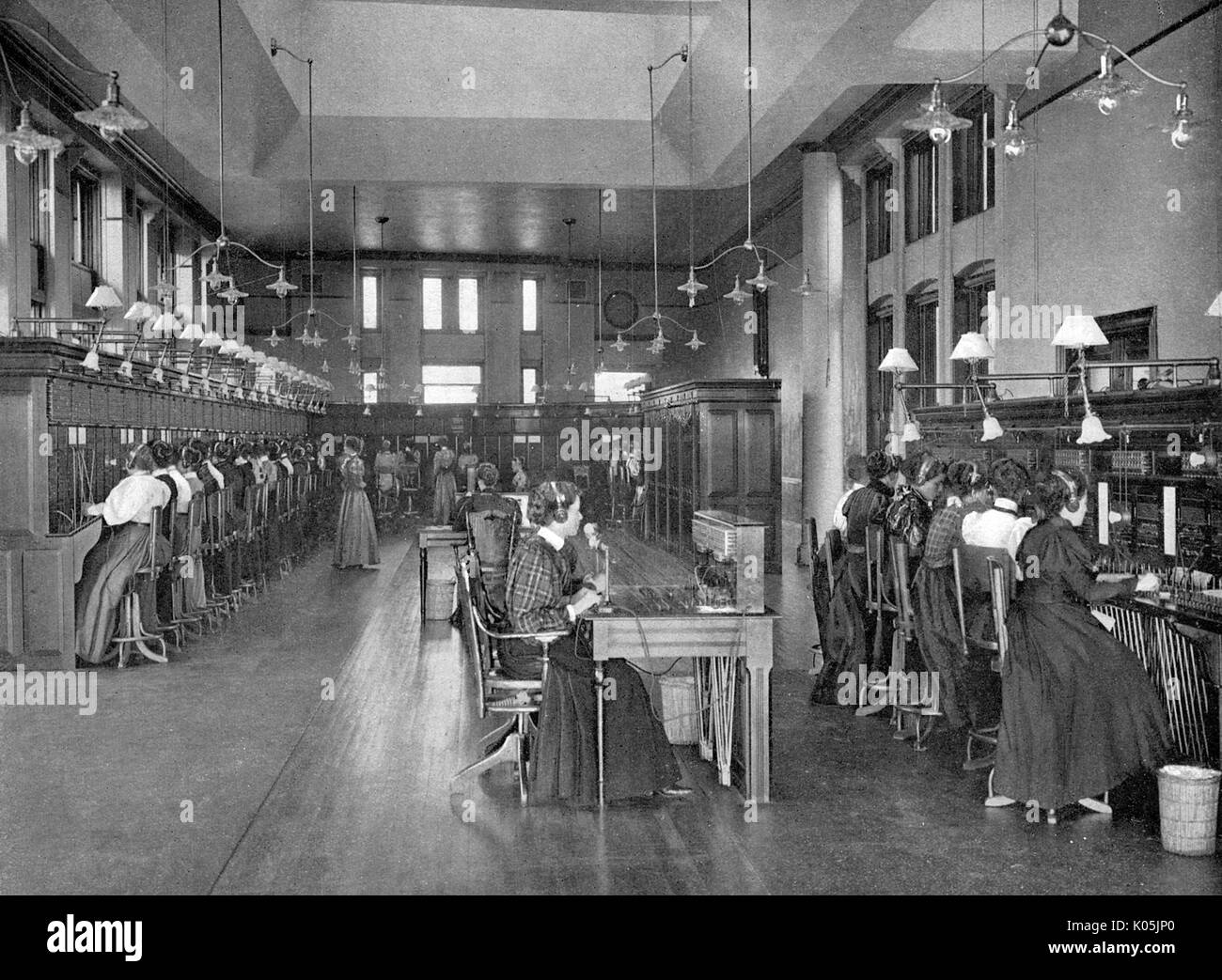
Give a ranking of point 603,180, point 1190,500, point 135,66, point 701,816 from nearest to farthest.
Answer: point 701,816 < point 1190,500 < point 135,66 < point 603,180

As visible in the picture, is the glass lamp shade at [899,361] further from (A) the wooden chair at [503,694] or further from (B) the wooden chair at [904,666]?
(A) the wooden chair at [503,694]

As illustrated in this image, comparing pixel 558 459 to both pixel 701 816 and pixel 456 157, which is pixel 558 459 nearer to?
pixel 456 157

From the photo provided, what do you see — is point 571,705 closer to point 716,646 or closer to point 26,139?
point 716,646

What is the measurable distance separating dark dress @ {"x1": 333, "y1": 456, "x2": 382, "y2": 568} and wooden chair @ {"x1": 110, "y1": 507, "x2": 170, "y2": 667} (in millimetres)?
4843

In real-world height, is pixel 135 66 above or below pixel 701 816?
above

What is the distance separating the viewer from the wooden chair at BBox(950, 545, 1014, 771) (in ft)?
15.2

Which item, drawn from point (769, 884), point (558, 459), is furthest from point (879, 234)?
point (769, 884)

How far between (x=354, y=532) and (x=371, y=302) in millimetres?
10615

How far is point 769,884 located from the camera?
11.7 feet

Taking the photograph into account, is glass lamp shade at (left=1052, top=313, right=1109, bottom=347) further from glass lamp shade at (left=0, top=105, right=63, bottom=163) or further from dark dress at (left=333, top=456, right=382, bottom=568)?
dark dress at (left=333, top=456, right=382, bottom=568)

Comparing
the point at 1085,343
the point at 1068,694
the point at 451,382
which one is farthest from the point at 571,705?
the point at 451,382

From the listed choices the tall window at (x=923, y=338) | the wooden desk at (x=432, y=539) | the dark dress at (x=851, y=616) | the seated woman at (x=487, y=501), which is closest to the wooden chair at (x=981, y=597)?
the dark dress at (x=851, y=616)

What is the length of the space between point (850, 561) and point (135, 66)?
818 cm

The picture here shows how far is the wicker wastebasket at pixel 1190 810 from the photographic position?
378cm
